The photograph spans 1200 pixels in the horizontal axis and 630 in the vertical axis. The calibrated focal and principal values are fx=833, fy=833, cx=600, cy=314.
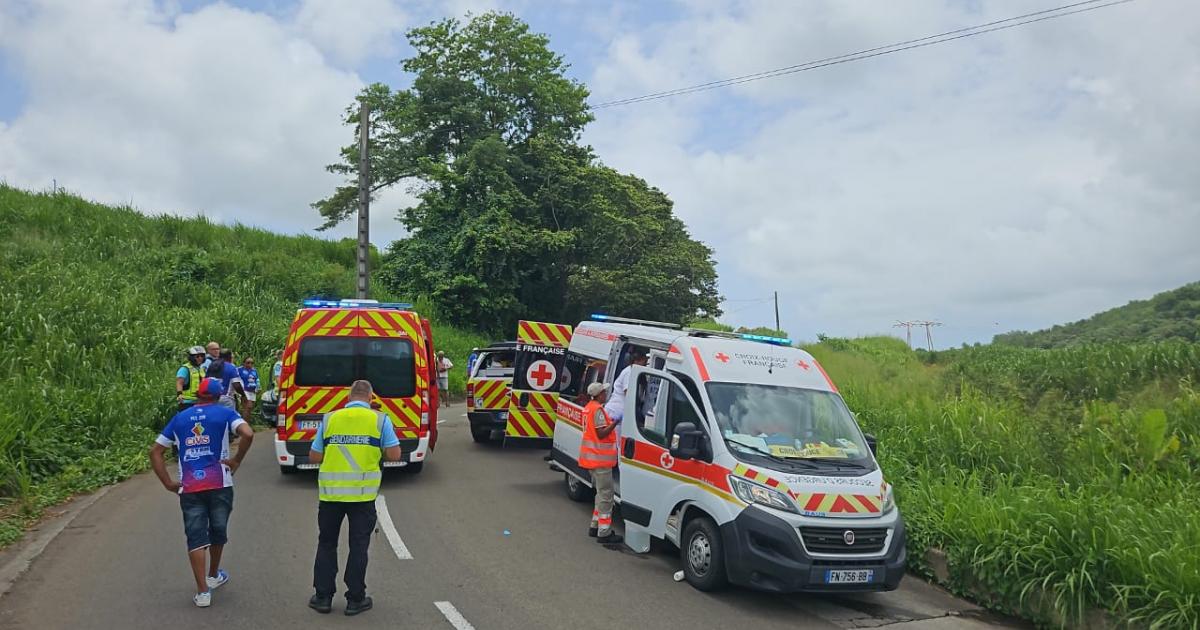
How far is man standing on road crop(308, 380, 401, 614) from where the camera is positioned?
6.41 m

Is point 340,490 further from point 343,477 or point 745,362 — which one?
point 745,362

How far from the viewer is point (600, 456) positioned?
9219 millimetres

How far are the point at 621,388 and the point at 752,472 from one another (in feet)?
9.19

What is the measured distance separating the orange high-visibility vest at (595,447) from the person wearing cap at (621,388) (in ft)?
0.42

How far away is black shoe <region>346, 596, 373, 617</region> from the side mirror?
3026 mm

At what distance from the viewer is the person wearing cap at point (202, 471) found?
6.56 meters

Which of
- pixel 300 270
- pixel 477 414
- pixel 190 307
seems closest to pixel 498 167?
pixel 300 270

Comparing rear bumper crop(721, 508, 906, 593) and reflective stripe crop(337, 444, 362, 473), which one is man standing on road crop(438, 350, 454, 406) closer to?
reflective stripe crop(337, 444, 362, 473)

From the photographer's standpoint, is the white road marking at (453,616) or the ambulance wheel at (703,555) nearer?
the white road marking at (453,616)

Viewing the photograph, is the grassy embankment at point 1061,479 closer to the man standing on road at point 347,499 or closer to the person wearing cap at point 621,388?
the person wearing cap at point 621,388

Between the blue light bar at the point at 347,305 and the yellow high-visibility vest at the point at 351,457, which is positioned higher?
the blue light bar at the point at 347,305

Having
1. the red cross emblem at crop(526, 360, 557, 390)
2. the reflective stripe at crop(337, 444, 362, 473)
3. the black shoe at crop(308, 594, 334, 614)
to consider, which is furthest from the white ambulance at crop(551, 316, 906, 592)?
the red cross emblem at crop(526, 360, 557, 390)

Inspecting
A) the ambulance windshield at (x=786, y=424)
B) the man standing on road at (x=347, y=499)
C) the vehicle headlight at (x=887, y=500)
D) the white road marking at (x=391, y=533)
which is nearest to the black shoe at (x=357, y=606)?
the man standing on road at (x=347, y=499)

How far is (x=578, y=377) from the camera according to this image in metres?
12.1
